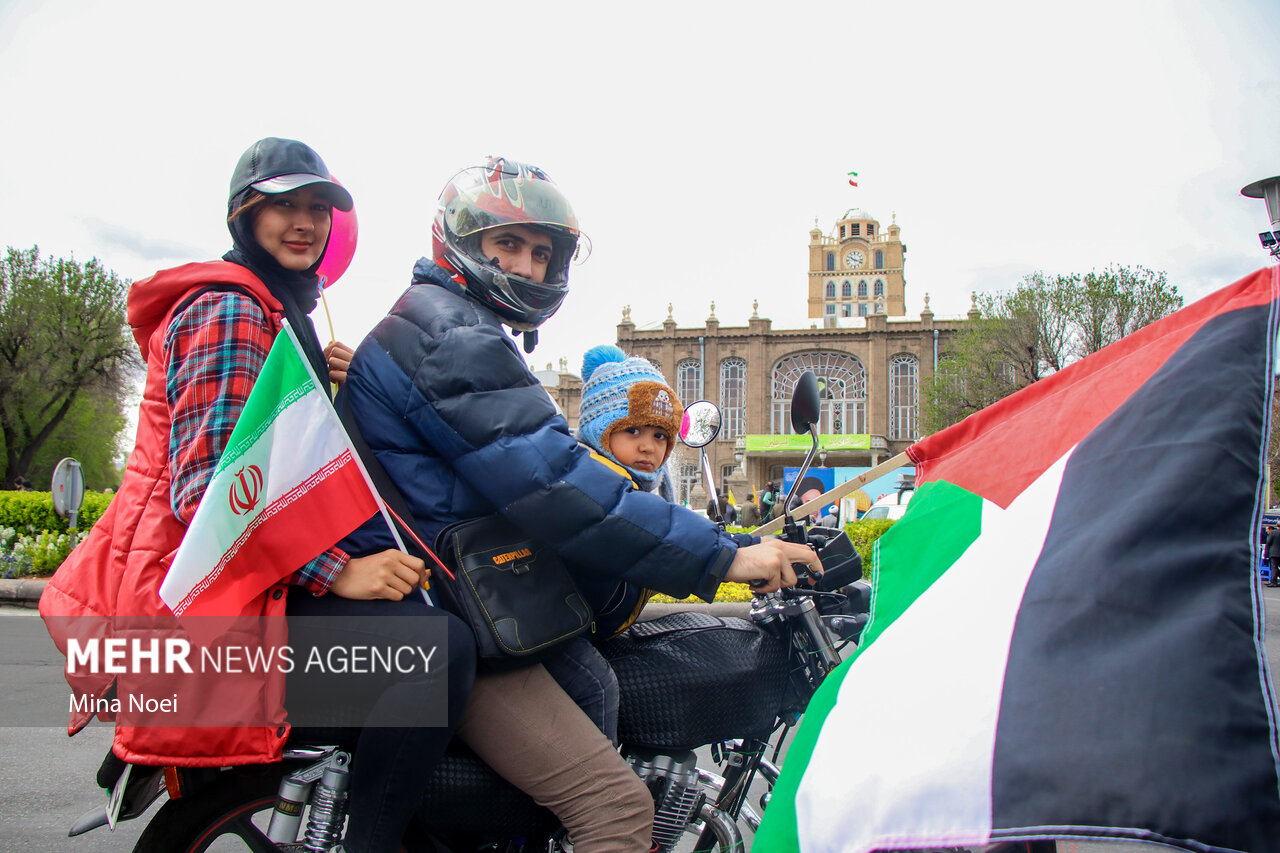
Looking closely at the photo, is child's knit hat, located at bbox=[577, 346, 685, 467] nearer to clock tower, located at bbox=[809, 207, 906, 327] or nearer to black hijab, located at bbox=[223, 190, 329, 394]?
black hijab, located at bbox=[223, 190, 329, 394]

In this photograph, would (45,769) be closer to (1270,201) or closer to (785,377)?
(1270,201)

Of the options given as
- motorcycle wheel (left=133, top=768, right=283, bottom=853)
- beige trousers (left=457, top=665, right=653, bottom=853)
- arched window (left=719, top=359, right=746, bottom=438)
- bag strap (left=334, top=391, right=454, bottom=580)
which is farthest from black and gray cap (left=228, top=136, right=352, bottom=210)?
arched window (left=719, top=359, right=746, bottom=438)

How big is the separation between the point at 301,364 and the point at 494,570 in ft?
2.04

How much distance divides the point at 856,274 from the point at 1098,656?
79.5 meters

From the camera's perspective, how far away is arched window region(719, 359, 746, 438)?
56125 millimetres

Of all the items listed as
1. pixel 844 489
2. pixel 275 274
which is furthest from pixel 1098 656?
pixel 275 274

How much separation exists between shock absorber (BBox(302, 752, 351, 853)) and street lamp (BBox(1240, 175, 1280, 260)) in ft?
30.1

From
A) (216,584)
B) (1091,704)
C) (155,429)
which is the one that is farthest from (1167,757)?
(155,429)

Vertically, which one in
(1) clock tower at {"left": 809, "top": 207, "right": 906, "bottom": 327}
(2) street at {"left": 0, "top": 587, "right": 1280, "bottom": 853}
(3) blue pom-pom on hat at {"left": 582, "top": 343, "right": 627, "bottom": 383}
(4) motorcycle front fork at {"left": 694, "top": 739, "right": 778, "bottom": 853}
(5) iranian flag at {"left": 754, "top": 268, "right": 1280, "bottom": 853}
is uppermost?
(1) clock tower at {"left": 809, "top": 207, "right": 906, "bottom": 327}

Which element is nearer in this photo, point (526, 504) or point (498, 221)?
point (526, 504)

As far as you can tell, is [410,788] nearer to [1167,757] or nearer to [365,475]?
A: [365,475]

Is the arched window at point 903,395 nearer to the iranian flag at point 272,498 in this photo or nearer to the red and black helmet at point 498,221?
the red and black helmet at point 498,221

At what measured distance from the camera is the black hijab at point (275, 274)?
217cm

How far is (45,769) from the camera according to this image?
4.12m
